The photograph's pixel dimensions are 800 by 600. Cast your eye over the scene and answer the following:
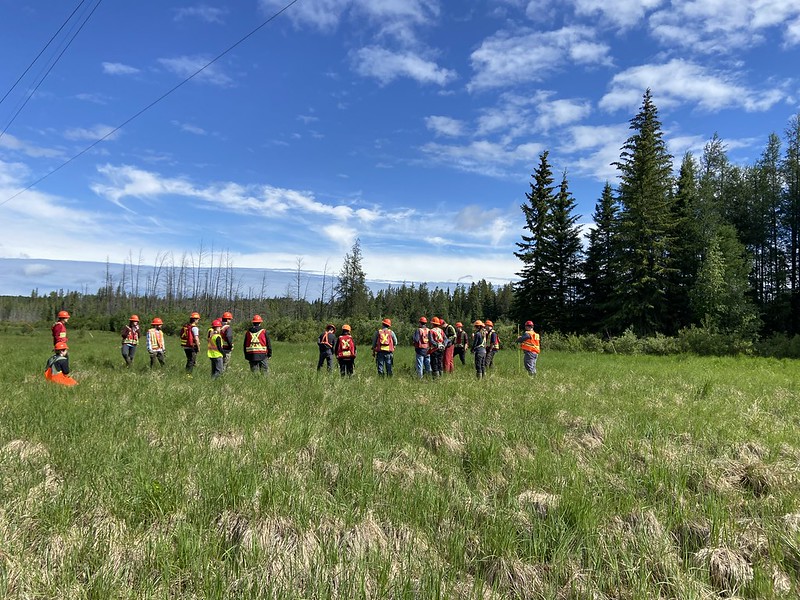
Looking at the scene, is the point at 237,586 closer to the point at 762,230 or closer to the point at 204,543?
the point at 204,543

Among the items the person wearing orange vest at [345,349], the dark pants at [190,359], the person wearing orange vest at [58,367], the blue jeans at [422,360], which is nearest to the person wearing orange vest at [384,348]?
the person wearing orange vest at [345,349]

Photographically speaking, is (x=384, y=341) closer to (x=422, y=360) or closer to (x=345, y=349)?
(x=345, y=349)

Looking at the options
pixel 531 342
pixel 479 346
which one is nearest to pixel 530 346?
pixel 531 342

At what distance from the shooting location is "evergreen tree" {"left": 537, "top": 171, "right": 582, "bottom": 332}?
39.0m

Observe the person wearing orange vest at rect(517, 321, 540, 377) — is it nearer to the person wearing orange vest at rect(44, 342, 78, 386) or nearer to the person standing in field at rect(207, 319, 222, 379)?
the person standing in field at rect(207, 319, 222, 379)

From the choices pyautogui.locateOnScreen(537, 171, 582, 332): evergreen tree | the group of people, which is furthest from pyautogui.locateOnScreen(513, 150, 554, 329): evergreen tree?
the group of people

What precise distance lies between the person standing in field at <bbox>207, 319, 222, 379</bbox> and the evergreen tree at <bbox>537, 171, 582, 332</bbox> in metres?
32.4

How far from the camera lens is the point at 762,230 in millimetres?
38406

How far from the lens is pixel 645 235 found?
33.1 m

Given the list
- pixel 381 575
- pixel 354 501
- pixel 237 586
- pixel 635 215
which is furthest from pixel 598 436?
pixel 635 215

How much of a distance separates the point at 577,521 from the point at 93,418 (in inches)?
243

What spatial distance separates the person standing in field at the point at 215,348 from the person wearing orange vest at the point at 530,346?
897 cm

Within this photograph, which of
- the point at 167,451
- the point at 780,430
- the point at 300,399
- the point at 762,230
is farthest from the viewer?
the point at 762,230

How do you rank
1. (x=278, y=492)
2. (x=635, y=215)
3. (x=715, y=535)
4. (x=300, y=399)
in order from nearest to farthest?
1. (x=715, y=535)
2. (x=278, y=492)
3. (x=300, y=399)
4. (x=635, y=215)
